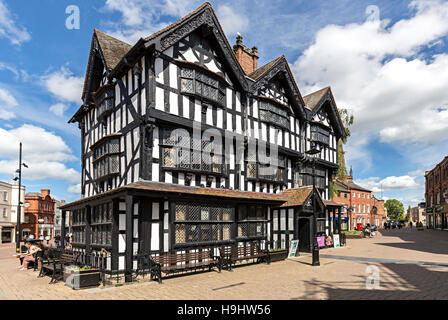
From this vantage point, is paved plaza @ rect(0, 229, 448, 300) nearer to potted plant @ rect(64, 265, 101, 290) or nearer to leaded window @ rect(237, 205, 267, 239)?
potted plant @ rect(64, 265, 101, 290)

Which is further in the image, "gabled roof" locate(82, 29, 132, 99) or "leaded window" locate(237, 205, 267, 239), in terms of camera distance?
"gabled roof" locate(82, 29, 132, 99)

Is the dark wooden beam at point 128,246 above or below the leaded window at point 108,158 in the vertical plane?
below

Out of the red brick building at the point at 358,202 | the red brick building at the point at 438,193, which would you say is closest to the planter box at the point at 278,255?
the red brick building at the point at 438,193

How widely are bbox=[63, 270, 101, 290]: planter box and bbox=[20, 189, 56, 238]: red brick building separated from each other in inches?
1717

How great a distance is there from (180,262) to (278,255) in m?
5.78

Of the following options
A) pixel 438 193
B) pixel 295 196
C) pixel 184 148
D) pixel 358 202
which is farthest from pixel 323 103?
pixel 358 202

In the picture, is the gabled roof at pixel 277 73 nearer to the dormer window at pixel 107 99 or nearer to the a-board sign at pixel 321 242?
A: the dormer window at pixel 107 99

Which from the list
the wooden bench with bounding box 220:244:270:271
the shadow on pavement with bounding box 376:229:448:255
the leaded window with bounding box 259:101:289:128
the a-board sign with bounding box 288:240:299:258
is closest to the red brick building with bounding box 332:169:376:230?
the shadow on pavement with bounding box 376:229:448:255

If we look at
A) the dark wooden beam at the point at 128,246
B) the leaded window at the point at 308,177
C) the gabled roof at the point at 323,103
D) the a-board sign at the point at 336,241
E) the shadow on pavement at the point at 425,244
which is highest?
the gabled roof at the point at 323,103

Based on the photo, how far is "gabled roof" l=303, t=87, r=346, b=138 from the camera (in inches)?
901

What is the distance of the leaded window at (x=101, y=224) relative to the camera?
13.4 m

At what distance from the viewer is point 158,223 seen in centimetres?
1248

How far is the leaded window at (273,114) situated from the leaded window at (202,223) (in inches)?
269
